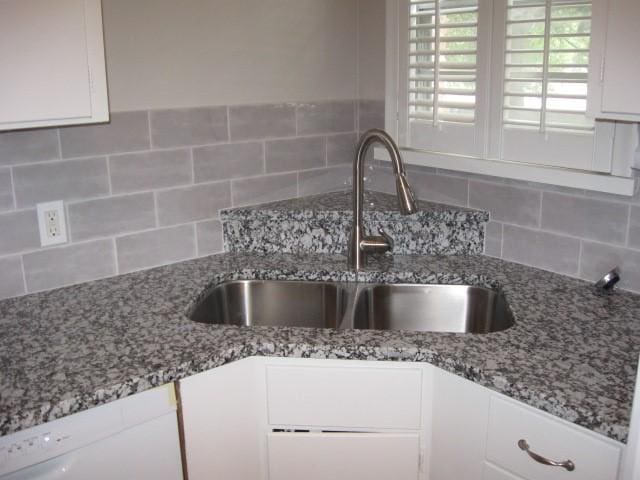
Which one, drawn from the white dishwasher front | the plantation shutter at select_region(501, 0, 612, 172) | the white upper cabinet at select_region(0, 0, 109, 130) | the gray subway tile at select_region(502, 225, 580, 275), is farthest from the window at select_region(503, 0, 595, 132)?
the white dishwasher front

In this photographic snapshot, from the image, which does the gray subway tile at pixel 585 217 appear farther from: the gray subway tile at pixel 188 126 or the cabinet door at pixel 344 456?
the gray subway tile at pixel 188 126

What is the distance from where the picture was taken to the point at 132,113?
1.93 m

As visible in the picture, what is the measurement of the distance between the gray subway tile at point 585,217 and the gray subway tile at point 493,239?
159 millimetres

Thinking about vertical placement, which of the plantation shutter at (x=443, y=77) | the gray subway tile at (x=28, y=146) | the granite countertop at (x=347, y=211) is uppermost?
the plantation shutter at (x=443, y=77)

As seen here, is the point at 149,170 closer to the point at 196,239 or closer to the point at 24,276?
the point at 196,239

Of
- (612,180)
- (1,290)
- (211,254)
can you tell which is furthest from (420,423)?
(1,290)

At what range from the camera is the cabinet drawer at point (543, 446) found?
1.25 meters

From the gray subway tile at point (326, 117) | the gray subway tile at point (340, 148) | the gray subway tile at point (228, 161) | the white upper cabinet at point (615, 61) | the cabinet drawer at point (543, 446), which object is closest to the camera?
the cabinet drawer at point (543, 446)

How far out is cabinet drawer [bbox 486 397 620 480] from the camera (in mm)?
1253

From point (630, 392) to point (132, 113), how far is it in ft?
Result: 4.69

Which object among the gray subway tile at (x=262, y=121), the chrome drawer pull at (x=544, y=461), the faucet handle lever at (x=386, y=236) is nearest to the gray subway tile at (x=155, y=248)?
the gray subway tile at (x=262, y=121)

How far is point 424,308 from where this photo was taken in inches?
77.9

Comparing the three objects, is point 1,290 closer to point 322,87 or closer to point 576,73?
point 322,87

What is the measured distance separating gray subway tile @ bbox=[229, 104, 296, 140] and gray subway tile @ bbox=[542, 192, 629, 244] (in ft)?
2.83
